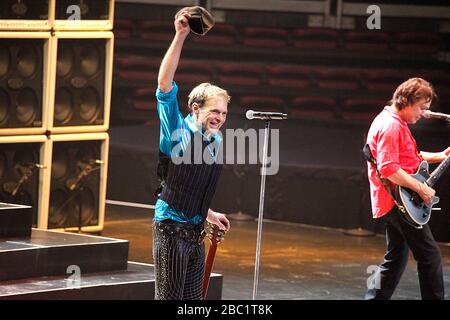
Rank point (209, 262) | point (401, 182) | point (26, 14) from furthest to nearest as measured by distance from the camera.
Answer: point (26, 14)
point (401, 182)
point (209, 262)

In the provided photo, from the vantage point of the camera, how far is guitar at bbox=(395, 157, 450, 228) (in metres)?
5.52

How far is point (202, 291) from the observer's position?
14.5 ft

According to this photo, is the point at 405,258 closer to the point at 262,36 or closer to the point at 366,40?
the point at 366,40

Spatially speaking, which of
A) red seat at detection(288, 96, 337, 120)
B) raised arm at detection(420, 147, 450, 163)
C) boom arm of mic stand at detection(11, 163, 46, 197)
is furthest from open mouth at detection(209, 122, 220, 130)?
red seat at detection(288, 96, 337, 120)

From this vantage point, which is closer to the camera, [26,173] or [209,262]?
[209,262]

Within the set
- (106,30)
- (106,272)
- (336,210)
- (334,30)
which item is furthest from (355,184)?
(334,30)

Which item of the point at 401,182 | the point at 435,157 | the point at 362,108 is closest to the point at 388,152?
the point at 401,182

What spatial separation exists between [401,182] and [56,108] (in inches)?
124

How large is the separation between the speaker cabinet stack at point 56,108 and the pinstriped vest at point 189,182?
3.33 m

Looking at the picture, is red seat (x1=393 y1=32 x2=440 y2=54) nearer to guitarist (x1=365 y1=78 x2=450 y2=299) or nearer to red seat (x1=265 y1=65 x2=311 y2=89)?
red seat (x1=265 y1=65 x2=311 y2=89)

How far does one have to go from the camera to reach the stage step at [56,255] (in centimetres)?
588

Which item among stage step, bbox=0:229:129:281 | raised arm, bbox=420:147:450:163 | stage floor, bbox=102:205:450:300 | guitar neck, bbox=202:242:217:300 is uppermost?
raised arm, bbox=420:147:450:163

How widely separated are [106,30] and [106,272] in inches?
90.7

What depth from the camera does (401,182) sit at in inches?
215
